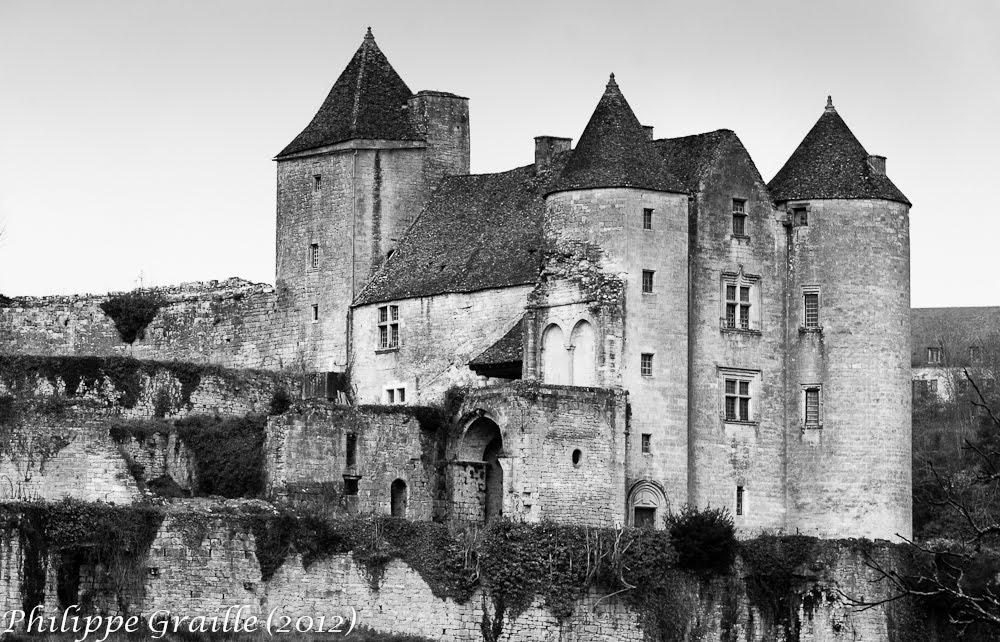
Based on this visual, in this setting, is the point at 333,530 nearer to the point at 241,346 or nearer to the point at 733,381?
the point at 733,381

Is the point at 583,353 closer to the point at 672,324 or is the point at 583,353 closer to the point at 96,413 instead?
the point at 672,324

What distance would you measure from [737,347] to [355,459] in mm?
10991

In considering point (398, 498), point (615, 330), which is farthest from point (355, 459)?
point (615, 330)

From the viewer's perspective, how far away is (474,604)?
49969 mm

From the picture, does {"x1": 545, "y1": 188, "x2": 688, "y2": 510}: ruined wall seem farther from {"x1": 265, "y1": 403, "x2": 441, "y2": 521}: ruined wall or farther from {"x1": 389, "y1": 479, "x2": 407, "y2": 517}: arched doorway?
{"x1": 389, "y1": 479, "x2": 407, "y2": 517}: arched doorway

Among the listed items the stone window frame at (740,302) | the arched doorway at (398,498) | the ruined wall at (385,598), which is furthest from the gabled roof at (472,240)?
the ruined wall at (385,598)

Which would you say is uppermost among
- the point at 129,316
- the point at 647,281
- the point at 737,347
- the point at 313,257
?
the point at 313,257

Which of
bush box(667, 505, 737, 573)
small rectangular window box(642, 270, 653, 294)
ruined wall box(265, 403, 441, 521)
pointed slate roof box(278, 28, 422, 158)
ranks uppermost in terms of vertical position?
pointed slate roof box(278, 28, 422, 158)

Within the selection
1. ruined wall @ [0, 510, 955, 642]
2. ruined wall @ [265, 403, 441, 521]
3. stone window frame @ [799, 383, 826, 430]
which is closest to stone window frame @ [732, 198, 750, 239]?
stone window frame @ [799, 383, 826, 430]

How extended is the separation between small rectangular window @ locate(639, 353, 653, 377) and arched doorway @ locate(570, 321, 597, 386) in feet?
4.21

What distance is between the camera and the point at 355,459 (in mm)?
54906

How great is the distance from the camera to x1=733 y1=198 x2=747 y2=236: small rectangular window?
193ft

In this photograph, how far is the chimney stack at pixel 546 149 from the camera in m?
63.3

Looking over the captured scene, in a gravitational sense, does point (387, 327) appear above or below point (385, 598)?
above
